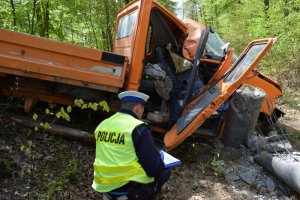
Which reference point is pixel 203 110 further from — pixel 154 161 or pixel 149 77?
pixel 154 161

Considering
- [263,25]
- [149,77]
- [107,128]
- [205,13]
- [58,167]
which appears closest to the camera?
[107,128]

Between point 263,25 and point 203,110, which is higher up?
point 263,25

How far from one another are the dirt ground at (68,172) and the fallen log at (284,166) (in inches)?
9.6

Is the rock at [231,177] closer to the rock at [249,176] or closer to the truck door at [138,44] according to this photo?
the rock at [249,176]

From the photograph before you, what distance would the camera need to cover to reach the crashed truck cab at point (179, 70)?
17.2 feet

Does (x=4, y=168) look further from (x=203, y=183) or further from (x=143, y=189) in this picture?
(x=203, y=183)

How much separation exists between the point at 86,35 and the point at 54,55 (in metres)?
10.4

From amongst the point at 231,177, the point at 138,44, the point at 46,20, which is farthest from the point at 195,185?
the point at 46,20

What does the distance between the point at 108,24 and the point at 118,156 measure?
1150 centimetres

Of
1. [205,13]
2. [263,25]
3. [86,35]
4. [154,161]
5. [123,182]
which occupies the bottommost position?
[123,182]

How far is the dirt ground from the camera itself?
4.21 metres

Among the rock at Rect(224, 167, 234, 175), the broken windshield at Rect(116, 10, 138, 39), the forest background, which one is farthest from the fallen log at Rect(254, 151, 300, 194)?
the forest background

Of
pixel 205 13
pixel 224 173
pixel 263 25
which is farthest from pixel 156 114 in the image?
pixel 205 13

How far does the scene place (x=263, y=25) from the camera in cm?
1202
